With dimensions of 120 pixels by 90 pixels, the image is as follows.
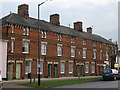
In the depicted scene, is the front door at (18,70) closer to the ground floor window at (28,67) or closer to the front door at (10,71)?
the front door at (10,71)

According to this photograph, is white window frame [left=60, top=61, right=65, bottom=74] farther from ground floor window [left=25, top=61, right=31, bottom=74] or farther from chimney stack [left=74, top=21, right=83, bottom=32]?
chimney stack [left=74, top=21, right=83, bottom=32]

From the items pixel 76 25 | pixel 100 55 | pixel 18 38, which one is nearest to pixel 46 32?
pixel 18 38

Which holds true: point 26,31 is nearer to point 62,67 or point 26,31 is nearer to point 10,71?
point 10,71

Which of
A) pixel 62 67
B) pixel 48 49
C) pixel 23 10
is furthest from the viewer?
pixel 62 67

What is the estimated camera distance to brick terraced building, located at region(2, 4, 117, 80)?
32.7 m

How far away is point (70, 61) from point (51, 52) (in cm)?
526

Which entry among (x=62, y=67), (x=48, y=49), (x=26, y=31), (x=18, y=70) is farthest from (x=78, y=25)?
(x=18, y=70)

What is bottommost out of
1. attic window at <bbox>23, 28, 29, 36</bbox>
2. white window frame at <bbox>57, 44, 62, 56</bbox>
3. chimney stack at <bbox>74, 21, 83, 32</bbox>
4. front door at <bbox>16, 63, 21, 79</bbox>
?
front door at <bbox>16, 63, 21, 79</bbox>

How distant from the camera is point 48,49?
38094 mm

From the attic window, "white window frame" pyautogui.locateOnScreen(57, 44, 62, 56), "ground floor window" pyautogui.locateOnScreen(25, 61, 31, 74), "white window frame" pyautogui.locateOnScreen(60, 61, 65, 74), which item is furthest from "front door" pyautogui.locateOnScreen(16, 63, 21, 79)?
"white window frame" pyautogui.locateOnScreen(60, 61, 65, 74)

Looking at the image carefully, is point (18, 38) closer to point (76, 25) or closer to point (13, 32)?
point (13, 32)

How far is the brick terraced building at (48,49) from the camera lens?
3272cm

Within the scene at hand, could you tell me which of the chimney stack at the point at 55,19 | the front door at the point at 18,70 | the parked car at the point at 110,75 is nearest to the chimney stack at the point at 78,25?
the chimney stack at the point at 55,19

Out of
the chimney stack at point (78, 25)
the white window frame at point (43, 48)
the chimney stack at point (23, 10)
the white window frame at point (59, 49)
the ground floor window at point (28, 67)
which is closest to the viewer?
the ground floor window at point (28, 67)
